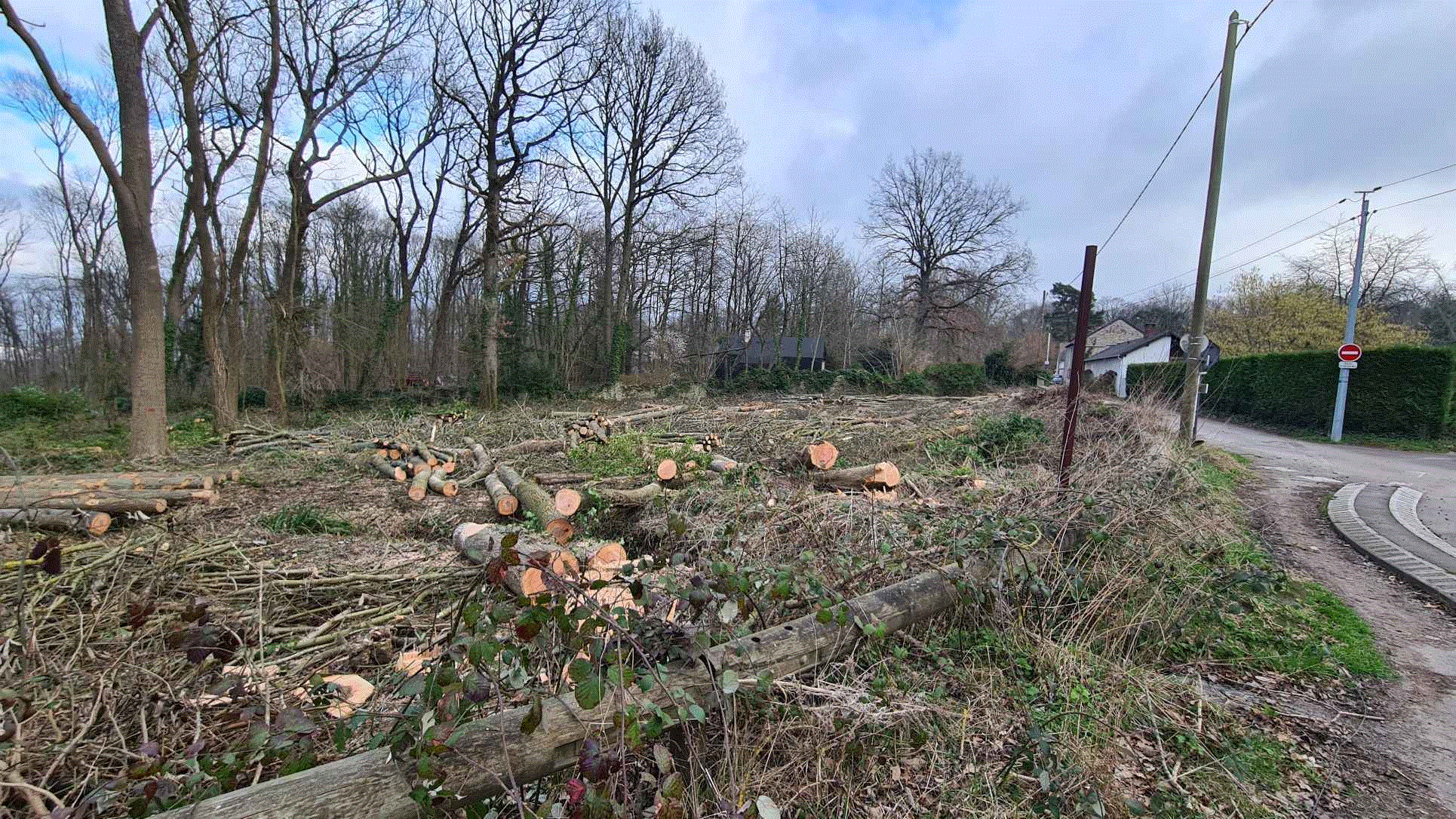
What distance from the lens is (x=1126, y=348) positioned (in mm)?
38656

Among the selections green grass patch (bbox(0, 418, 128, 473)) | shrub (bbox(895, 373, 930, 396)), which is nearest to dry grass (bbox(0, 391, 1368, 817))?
green grass patch (bbox(0, 418, 128, 473))

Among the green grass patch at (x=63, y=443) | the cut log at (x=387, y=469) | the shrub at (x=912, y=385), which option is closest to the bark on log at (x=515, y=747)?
the green grass patch at (x=63, y=443)

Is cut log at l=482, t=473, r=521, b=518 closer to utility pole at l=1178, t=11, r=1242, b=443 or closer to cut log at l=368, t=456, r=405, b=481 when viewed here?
cut log at l=368, t=456, r=405, b=481

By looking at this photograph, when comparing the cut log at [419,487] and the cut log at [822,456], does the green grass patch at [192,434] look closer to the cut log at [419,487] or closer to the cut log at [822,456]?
the cut log at [419,487]

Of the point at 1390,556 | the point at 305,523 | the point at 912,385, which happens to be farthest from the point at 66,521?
the point at 912,385

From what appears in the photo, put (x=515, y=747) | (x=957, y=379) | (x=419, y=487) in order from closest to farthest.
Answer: (x=515, y=747), (x=419, y=487), (x=957, y=379)

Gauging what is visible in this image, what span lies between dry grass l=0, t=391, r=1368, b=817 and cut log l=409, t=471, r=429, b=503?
139 cm

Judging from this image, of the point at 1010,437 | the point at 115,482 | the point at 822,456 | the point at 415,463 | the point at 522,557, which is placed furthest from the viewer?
the point at 415,463

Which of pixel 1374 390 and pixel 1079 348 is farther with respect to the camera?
pixel 1374 390

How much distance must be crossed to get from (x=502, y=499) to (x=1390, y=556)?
29.5 feet

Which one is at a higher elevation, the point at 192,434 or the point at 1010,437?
the point at 1010,437

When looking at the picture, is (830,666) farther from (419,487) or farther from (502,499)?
(419,487)

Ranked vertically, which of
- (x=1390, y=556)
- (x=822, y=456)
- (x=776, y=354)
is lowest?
(x=1390, y=556)

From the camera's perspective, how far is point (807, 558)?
128 inches
